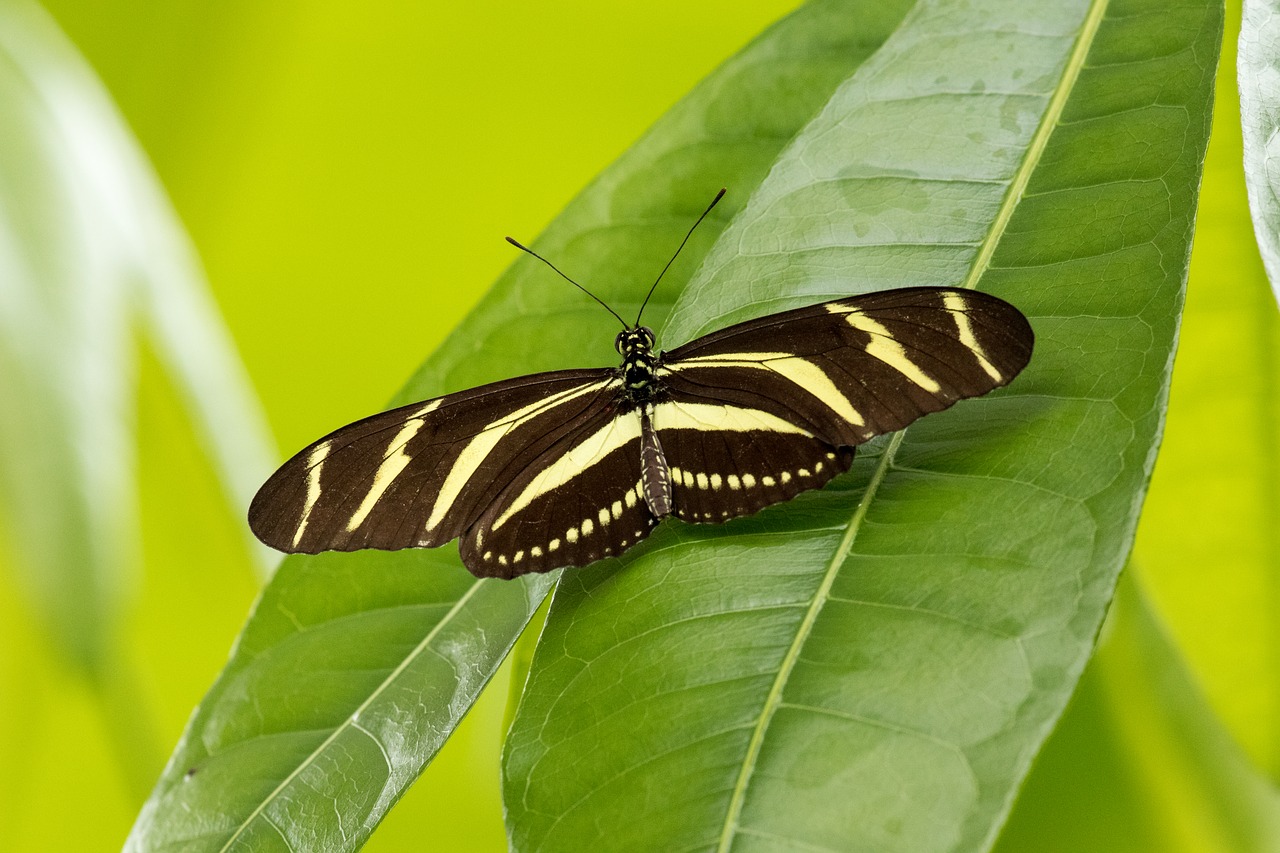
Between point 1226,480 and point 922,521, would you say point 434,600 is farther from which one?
point 1226,480

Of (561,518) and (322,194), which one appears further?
(322,194)

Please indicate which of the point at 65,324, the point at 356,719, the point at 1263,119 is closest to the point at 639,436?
the point at 356,719

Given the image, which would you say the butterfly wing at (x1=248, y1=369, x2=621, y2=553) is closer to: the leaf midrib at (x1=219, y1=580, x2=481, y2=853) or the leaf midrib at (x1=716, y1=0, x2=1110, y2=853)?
the leaf midrib at (x1=219, y1=580, x2=481, y2=853)

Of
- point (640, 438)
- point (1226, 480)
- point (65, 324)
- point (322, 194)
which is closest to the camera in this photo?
point (640, 438)

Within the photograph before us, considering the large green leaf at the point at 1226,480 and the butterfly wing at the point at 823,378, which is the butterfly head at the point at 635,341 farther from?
the large green leaf at the point at 1226,480

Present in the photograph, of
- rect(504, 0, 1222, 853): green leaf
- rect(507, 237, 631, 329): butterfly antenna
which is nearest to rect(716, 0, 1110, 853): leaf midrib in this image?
rect(504, 0, 1222, 853): green leaf

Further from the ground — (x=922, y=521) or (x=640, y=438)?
(x=640, y=438)

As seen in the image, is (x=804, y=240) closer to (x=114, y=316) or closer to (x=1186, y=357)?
(x=1186, y=357)
